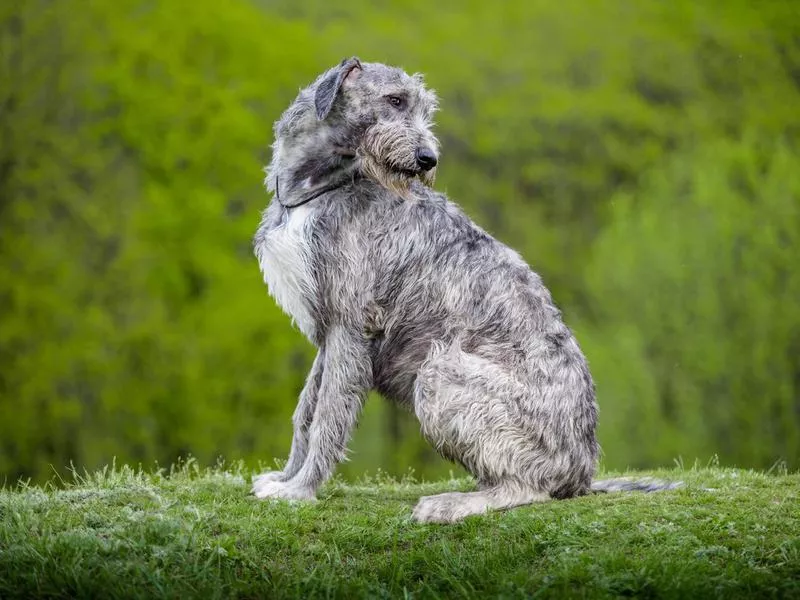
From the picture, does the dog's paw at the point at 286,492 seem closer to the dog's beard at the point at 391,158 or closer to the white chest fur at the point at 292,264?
the white chest fur at the point at 292,264

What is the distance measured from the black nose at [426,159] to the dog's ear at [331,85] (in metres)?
0.80

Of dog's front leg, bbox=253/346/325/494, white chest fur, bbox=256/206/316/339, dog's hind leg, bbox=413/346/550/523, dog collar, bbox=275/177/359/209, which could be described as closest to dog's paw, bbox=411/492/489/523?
dog's hind leg, bbox=413/346/550/523

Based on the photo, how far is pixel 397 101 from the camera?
780 cm

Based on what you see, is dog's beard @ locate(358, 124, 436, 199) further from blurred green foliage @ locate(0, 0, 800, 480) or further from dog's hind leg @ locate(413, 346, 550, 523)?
blurred green foliage @ locate(0, 0, 800, 480)

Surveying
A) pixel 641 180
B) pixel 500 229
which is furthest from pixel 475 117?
pixel 641 180

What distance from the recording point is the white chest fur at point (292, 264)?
7594mm

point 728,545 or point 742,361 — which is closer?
point 728,545

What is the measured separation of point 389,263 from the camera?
7715mm

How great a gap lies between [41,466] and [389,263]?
614 inches

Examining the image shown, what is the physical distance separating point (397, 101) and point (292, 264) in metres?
1.55

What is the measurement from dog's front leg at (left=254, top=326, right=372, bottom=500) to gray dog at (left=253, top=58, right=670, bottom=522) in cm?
1

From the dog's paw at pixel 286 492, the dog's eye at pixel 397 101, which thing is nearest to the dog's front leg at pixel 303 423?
the dog's paw at pixel 286 492

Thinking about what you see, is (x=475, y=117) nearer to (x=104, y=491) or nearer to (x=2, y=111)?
(x=2, y=111)

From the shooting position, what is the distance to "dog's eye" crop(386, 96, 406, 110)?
7.79 m
